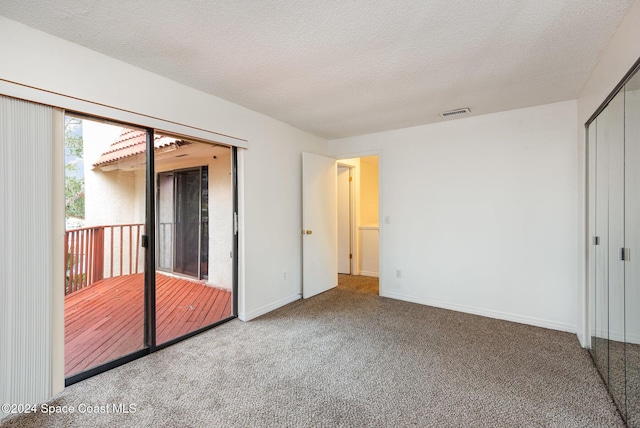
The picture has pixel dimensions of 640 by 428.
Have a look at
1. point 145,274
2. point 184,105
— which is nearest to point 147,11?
point 184,105

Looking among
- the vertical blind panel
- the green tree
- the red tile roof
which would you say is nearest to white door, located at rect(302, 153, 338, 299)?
the red tile roof

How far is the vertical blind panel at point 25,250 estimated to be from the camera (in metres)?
1.72

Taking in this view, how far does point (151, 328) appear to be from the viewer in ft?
8.21

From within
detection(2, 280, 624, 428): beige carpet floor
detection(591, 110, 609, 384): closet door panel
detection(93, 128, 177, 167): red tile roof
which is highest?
detection(93, 128, 177, 167): red tile roof

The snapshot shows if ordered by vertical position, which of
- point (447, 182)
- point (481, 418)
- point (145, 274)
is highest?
point (447, 182)

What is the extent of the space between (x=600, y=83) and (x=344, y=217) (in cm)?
383

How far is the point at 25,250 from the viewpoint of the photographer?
179 cm

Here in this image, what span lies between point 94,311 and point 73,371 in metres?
0.43

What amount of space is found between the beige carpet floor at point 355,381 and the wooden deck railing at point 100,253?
2.46 feet

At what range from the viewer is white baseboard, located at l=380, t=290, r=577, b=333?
119 inches

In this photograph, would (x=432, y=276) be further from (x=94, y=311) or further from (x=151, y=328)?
(x=94, y=311)

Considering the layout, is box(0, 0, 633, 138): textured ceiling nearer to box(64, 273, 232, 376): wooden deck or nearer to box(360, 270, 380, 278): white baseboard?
box(64, 273, 232, 376): wooden deck

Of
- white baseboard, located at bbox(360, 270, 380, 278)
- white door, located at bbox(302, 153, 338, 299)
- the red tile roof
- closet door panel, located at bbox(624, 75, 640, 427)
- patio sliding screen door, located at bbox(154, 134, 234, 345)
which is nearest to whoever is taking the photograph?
closet door panel, located at bbox(624, 75, 640, 427)

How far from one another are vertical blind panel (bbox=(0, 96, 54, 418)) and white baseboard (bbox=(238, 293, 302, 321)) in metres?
1.65
